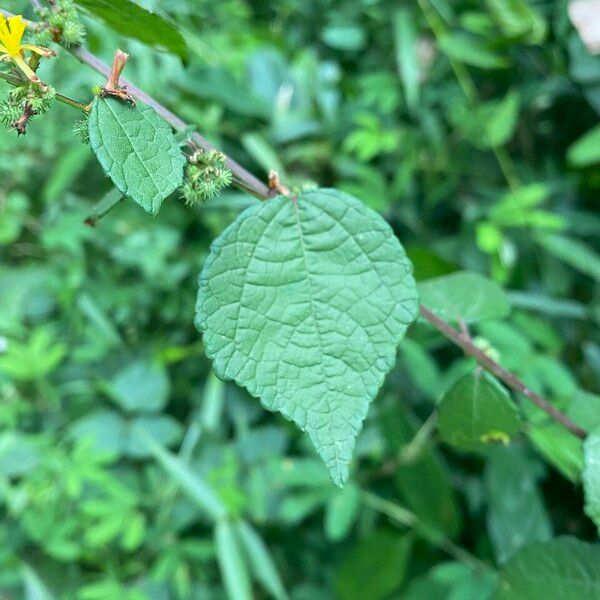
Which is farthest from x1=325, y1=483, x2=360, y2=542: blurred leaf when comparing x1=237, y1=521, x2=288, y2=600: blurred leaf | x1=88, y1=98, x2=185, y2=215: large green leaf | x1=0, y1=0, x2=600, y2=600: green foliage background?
x1=88, y1=98, x2=185, y2=215: large green leaf

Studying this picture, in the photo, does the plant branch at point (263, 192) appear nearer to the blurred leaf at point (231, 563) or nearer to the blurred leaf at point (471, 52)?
the blurred leaf at point (231, 563)

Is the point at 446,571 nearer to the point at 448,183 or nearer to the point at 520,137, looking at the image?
the point at 448,183

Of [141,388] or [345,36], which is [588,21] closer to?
[345,36]

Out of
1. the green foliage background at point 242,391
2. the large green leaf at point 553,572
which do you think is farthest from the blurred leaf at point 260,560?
the large green leaf at point 553,572

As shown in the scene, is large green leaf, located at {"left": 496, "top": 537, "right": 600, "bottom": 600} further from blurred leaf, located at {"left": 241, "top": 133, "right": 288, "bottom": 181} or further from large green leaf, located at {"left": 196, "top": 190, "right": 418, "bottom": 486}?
blurred leaf, located at {"left": 241, "top": 133, "right": 288, "bottom": 181}

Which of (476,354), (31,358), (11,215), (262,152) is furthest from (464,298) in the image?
(11,215)

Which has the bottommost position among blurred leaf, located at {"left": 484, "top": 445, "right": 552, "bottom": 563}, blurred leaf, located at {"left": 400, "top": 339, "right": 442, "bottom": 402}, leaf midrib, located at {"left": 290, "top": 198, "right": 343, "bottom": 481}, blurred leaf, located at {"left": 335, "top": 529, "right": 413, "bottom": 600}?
blurred leaf, located at {"left": 335, "top": 529, "right": 413, "bottom": 600}
